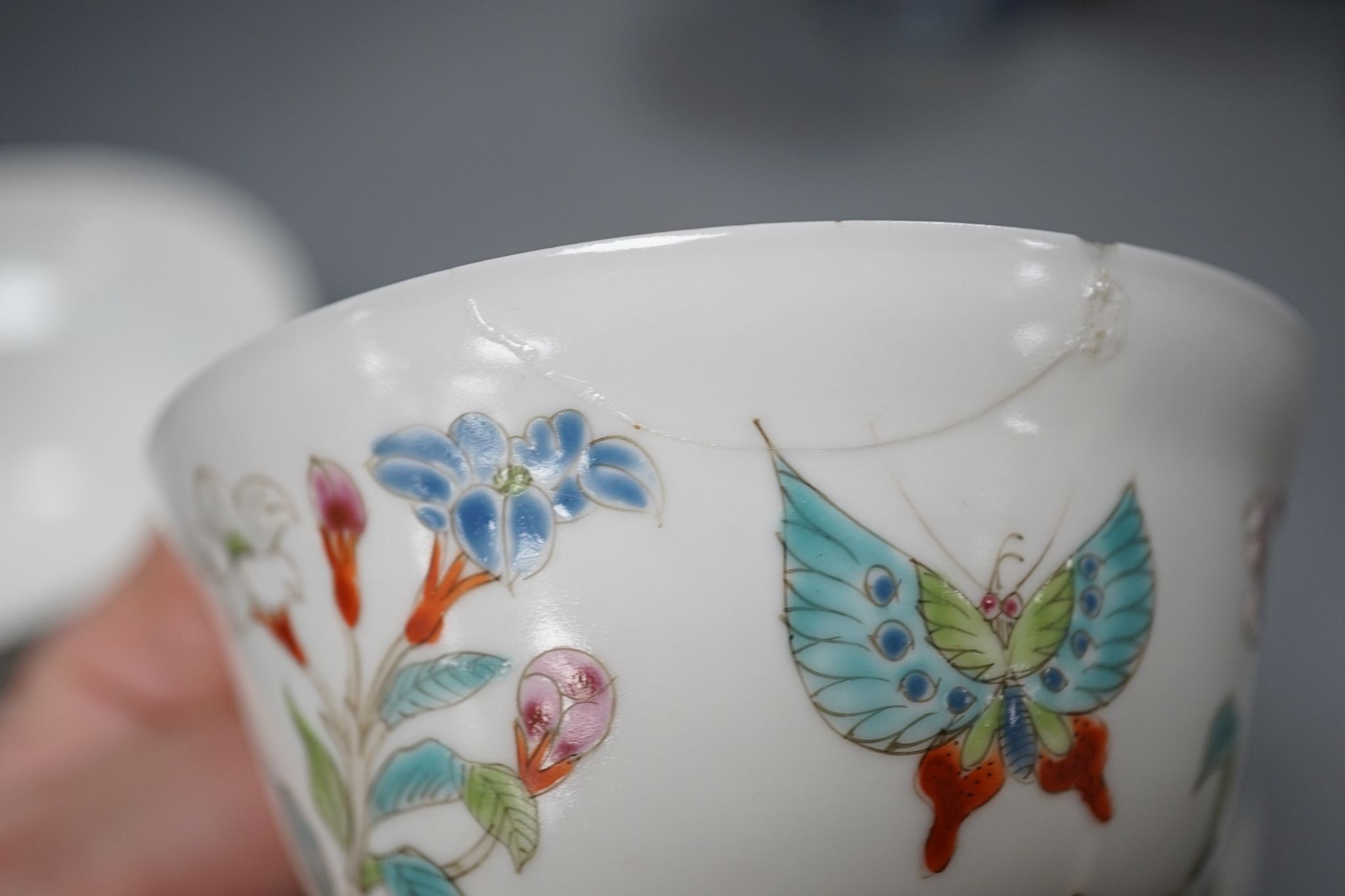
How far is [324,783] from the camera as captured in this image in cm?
24

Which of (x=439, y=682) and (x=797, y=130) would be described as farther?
(x=797, y=130)

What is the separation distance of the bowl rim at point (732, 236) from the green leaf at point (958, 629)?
0.21 feet

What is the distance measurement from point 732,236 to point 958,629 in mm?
86

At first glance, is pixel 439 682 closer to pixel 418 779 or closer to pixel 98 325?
pixel 418 779

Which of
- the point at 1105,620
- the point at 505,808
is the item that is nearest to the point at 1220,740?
the point at 1105,620

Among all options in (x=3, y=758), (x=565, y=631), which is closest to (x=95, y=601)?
(x=3, y=758)

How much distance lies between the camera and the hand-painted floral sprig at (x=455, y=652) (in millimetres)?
209

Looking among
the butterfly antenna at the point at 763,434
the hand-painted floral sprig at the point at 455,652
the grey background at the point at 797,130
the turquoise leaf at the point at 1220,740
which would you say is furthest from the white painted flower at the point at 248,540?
the grey background at the point at 797,130

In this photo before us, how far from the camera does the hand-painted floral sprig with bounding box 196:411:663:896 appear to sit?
0.21m

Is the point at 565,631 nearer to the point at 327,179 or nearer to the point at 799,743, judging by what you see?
the point at 799,743

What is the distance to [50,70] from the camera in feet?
2.89

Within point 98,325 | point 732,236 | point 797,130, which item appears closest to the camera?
point 732,236

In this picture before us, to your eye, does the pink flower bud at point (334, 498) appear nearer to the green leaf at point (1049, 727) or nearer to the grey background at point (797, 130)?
the green leaf at point (1049, 727)

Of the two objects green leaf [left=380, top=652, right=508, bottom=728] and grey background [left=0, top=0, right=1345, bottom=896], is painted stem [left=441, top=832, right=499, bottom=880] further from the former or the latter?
grey background [left=0, top=0, right=1345, bottom=896]
